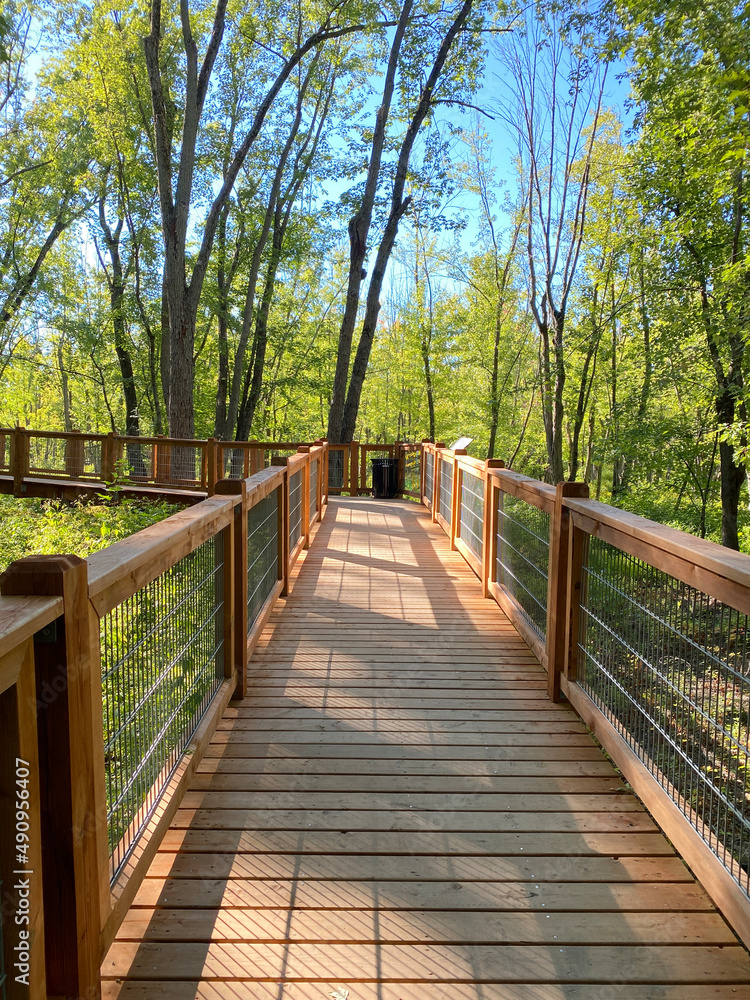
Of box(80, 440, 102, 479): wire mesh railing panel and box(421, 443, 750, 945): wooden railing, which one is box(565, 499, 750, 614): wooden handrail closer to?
box(421, 443, 750, 945): wooden railing

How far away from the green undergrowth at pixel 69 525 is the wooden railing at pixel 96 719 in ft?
15.3

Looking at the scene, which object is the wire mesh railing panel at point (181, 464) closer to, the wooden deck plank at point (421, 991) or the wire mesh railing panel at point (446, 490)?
the wire mesh railing panel at point (446, 490)

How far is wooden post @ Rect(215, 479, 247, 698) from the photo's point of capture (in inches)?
141

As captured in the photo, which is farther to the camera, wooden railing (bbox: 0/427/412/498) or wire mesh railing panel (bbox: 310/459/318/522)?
wooden railing (bbox: 0/427/412/498)

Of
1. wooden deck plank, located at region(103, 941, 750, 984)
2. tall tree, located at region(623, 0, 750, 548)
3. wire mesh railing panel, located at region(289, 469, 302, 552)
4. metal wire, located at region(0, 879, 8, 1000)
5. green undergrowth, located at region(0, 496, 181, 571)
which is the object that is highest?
tall tree, located at region(623, 0, 750, 548)

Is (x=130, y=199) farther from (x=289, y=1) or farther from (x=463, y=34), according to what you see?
(x=463, y=34)

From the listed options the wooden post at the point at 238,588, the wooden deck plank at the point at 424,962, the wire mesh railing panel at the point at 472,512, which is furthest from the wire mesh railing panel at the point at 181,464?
the wooden deck plank at the point at 424,962

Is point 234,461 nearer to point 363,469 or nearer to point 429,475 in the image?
point 363,469

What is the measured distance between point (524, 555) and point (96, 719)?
3631 mm

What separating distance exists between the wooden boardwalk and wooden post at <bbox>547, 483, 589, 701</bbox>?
211mm

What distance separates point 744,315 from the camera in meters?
8.36

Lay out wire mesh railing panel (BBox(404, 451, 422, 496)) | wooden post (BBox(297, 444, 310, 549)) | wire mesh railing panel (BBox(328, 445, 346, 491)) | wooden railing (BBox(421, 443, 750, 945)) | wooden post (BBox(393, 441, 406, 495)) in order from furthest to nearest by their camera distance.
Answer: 1. wire mesh railing panel (BBox(404, 451, 422, 496))
2. wire mesh railing panel (BBox(328, 445, 346, 491))
3. wooden post (BBox(393, 441, 406, 495))
4. wooden post (BBox(297, 444, 310, 549))
5. wooden railing (BBox(421, 443, 750, 945))

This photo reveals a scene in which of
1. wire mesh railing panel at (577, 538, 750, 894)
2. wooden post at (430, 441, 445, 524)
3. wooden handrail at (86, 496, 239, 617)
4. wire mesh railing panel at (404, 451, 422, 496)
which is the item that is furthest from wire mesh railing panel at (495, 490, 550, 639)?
wire mesh railing panel at (404, 451, 422, 496)

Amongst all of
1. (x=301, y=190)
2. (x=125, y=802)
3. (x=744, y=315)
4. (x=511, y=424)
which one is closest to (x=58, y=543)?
(x=125, y=802)
